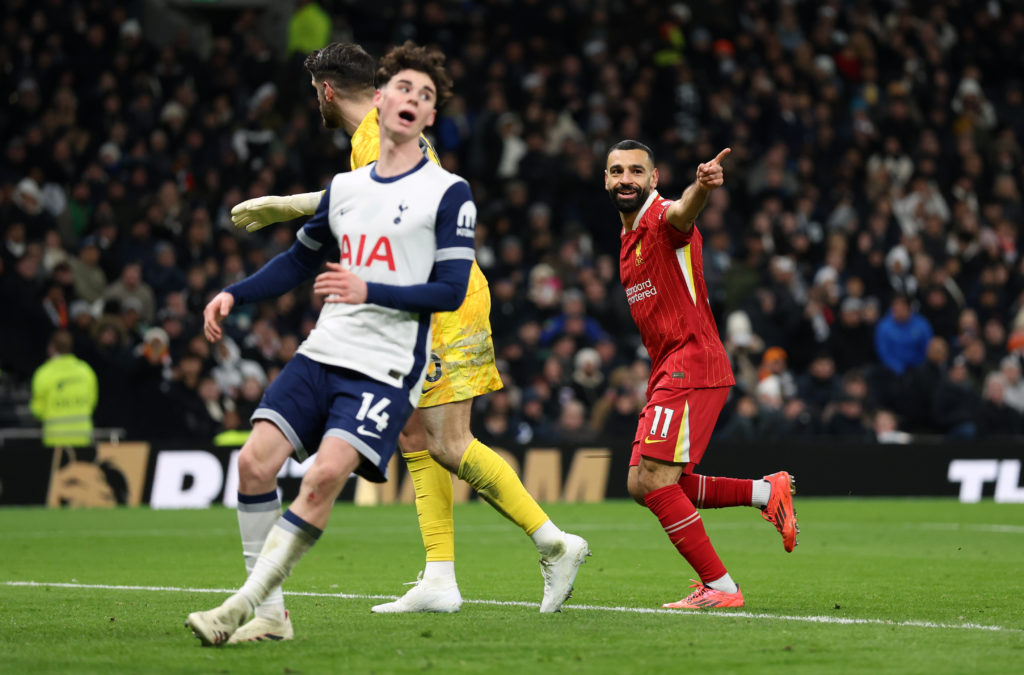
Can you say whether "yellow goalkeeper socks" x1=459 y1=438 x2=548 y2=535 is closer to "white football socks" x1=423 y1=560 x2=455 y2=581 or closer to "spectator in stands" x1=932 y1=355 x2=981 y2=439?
"white football socks" x1=423 y1=560 x2=455 y2=581

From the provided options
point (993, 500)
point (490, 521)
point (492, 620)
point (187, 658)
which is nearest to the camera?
point (187, 658)

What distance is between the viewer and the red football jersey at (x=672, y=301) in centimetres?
760

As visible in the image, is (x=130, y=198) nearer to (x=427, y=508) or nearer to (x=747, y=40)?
(x=747, y=40)

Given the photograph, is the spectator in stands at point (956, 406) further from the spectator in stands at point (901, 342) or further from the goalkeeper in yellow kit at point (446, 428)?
the goalkeeper in yellow kit at point (446, 428)

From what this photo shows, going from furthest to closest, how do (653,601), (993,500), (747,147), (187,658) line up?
(747,147), (993,500), (653,601), (187,658)

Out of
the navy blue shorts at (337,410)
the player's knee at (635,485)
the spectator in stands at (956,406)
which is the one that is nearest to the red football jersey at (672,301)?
the player's knee at (635,485)

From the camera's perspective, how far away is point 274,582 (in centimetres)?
570

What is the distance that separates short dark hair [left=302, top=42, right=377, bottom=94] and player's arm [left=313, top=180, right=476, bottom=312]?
4.49 feet

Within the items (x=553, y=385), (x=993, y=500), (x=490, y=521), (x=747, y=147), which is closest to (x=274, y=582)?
(x=490, y=521)

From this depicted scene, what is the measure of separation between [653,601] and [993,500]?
12.1m

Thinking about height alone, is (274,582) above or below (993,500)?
above

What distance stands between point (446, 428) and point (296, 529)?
152cm

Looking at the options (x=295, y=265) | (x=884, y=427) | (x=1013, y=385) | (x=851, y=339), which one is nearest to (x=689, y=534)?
(x=295, y=265)

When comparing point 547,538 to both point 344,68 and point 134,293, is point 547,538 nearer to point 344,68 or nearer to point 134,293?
point 344,68
